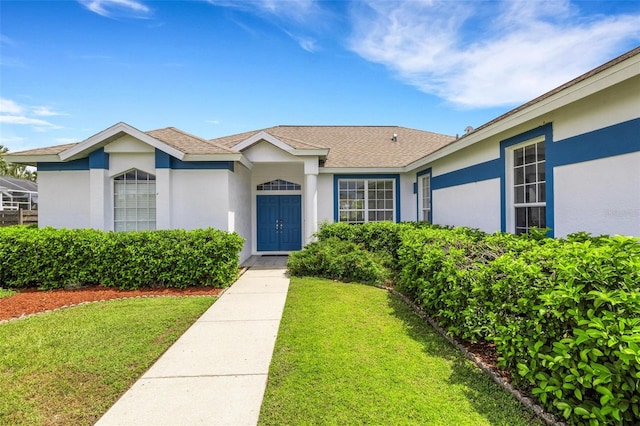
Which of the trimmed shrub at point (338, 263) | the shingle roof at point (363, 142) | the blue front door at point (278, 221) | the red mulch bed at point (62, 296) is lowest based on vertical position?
the red mulch bed at point (62, 296)

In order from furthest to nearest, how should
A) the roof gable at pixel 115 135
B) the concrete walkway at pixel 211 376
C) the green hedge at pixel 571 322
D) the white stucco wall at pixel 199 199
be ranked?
the white stucco wall at pixel 199 199
the roof gable at pixel 115 135
the concrete walkway at pixel 211 376
the green hedge at pixel 571 322

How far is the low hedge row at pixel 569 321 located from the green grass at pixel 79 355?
158 inches

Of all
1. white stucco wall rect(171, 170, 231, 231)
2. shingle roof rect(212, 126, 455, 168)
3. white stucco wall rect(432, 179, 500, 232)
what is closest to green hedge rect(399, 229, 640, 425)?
white stucco wall rect(432, 179, 500, 232)

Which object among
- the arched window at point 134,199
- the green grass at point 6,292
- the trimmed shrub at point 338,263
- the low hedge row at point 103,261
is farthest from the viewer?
the arched window at point 134,199

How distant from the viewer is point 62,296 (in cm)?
704

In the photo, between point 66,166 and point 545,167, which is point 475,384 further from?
point 66,166

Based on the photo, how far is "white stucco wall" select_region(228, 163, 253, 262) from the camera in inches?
402

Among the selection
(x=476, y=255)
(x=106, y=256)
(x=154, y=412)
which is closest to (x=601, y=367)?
(x=476, y=255)

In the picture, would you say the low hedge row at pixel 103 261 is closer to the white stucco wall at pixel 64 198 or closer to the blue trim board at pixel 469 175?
the white stucco wall at pixel 64 198

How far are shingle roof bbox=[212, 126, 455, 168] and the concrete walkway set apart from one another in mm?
6909

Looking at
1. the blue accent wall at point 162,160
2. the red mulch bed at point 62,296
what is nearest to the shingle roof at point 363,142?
the blue accent wall at point 162,160

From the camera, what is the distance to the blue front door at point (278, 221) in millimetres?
13594

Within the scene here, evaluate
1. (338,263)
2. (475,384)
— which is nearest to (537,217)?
(475,384)

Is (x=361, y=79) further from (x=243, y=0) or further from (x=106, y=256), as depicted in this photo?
(x=106, y=256)
